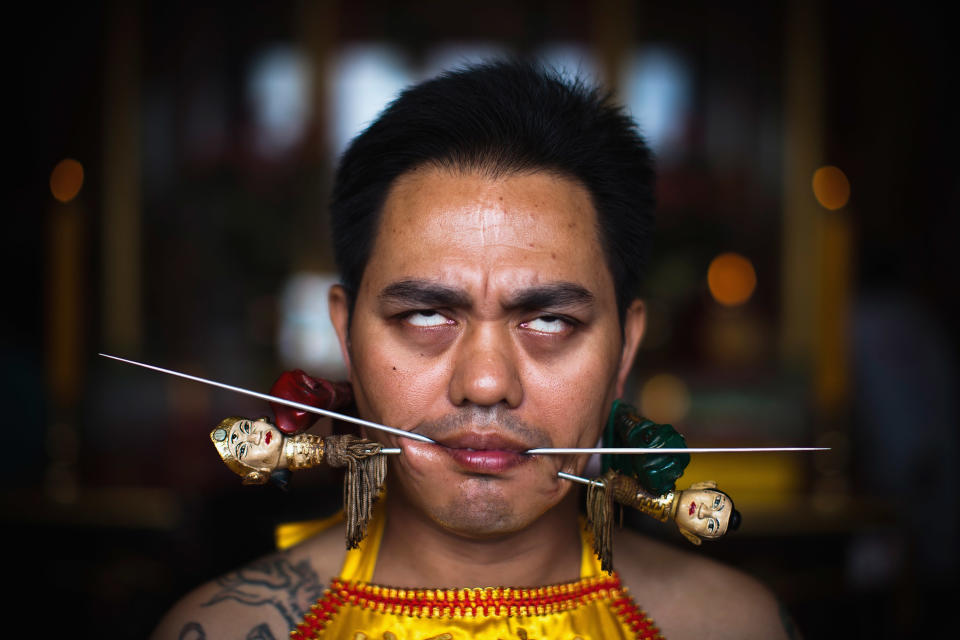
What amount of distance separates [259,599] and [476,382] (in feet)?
2.47

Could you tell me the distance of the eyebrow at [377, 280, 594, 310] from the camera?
1.78 meters

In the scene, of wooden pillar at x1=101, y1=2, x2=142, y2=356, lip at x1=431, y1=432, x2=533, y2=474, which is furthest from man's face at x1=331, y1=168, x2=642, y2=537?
wooden pillar at x1=101, y1=2, x2=142, y2=356

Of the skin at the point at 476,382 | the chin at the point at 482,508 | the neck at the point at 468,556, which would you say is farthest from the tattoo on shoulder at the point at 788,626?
the chin at the point at 482,508

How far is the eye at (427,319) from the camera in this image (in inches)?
72.2

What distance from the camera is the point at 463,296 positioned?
1774 mm

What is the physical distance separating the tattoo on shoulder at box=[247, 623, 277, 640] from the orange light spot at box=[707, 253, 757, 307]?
4205mm

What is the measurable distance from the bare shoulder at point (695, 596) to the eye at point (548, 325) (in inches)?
25.8

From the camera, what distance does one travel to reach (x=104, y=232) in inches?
216

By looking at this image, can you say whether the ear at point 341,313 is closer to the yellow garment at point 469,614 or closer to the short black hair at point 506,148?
the short black hair at point 506,148

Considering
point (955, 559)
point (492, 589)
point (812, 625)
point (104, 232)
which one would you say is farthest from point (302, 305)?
point (955, 559)

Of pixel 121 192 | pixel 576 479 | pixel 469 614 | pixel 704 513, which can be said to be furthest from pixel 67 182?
pixel 704 513

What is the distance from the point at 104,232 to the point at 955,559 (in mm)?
5857

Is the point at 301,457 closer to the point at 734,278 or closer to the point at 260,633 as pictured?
the point at 260,633

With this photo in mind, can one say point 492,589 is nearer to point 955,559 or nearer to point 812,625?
point 812,625
